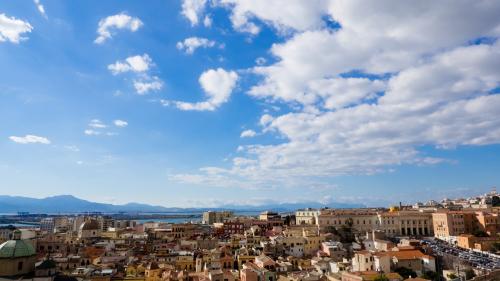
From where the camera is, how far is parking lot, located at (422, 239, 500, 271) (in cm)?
4882

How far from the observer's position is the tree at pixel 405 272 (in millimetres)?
45875

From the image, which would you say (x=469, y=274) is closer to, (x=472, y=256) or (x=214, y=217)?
(x=472, y=256)

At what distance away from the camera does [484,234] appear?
71.3 m

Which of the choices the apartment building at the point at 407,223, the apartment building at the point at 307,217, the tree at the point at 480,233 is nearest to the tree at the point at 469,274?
the tree at the point at 480,233

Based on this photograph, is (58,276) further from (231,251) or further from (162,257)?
(231,251)

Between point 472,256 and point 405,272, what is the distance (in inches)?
532

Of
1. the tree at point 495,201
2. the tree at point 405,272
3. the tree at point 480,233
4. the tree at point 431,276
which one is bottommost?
the tree at point 431,276

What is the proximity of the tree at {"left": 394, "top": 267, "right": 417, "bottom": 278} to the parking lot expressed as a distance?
735 centimetres

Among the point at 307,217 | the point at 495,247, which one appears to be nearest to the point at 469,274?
the point at 495,247

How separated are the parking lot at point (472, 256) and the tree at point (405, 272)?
290 inches

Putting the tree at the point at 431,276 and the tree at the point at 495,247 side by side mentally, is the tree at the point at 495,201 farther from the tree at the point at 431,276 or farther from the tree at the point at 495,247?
the tree at the point at 431,276

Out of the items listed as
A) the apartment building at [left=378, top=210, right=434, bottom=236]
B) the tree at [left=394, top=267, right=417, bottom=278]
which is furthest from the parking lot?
the apartment building at [left=378, top=210, right=434, bottom=236]

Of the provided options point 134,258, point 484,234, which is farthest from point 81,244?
point 484,234

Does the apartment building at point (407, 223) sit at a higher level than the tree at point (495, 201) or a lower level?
lower
